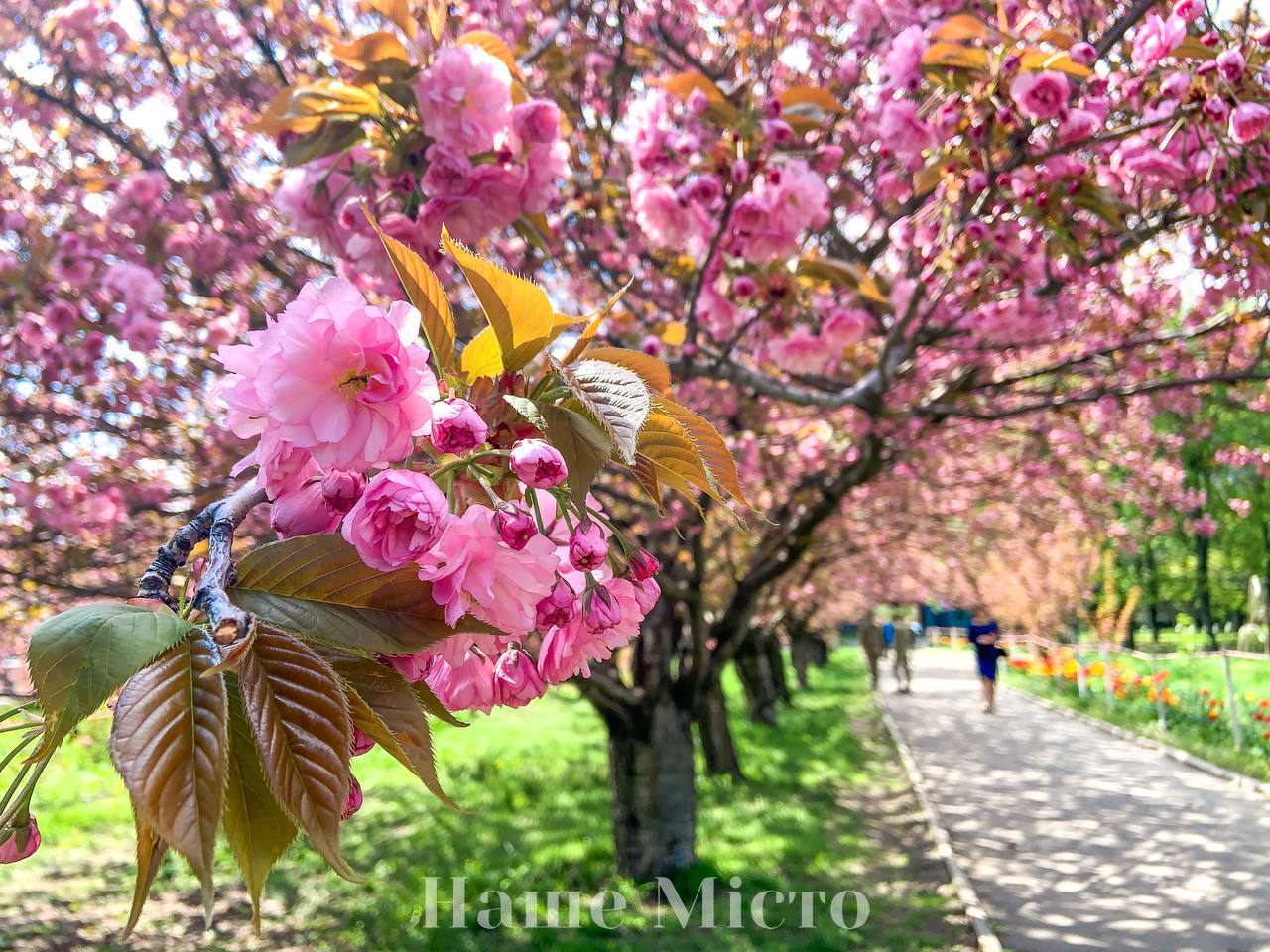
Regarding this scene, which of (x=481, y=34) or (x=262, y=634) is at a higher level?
(x=481, y=34)

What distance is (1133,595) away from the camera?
1755 cm

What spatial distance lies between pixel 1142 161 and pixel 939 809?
7.17 m

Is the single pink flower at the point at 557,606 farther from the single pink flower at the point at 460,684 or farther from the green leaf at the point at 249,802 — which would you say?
the green leaf at the point at 249,802

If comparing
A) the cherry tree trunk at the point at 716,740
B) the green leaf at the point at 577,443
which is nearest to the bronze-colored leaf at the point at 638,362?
the green leaf at the point at 577,443

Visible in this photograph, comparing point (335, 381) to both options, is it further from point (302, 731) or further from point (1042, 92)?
point (1042, 92)

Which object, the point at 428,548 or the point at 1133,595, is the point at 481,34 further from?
Result: the point at 1133,595

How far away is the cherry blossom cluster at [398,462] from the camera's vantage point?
718mm

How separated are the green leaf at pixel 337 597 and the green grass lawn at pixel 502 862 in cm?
501

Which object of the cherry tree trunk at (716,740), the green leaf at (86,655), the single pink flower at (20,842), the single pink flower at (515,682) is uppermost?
the green leaf at (86,655)

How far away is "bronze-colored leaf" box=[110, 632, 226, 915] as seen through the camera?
528 millimetres

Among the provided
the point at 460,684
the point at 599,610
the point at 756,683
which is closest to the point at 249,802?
the point at 460,684

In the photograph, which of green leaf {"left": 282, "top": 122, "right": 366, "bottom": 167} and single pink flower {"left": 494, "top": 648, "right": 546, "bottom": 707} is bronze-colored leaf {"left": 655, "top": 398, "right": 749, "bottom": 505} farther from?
green leaf {"left": 282, "top": 122, "right": 366, "bottom": 167}

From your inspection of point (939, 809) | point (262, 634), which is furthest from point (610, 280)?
point (939, 809)

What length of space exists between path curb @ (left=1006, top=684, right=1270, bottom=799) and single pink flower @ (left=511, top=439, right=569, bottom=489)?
31.5 feet
